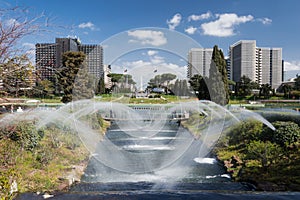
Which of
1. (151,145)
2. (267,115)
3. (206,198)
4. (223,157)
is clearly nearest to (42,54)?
(206,198)

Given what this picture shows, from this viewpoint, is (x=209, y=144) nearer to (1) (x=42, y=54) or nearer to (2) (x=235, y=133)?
(2) (x=235, y=133)

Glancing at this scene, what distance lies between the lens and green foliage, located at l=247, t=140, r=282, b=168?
8.48 meters

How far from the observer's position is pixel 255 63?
265ft

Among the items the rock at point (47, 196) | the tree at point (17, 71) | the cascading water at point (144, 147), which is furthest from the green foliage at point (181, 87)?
the tree at point (17, 71)

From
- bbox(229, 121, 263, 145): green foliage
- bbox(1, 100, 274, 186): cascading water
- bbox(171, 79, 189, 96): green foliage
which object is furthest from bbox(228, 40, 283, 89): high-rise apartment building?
bbox(171, 79, 189, 96): green foliage

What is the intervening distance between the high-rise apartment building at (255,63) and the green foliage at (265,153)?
243ft

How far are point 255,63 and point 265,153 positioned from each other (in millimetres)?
79125

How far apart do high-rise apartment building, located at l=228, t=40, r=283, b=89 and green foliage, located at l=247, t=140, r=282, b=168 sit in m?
74.1

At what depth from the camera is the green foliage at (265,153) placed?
8484 millimetres

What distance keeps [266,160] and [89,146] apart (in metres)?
6.36

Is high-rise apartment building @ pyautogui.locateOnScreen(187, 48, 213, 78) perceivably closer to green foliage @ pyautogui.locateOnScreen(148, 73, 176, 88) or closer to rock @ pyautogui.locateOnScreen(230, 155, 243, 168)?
green foliage @ pyautogui.locateOnScreen(148, 73, 176, 88)

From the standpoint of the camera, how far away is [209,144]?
1202cm

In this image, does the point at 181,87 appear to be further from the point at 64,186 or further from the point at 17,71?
the point at 17,71

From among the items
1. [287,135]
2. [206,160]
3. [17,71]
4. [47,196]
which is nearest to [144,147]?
[206,160]
